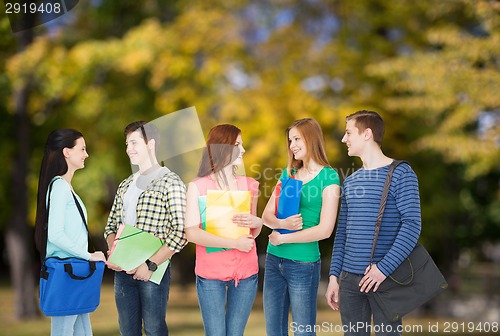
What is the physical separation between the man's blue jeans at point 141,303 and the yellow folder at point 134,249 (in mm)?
89

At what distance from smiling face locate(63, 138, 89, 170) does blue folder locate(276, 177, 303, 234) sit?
4.58ft

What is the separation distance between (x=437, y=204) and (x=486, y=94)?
24.1 ft

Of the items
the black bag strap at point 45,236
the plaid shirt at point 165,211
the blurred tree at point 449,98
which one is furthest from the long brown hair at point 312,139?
the blurred tree at point 449,98

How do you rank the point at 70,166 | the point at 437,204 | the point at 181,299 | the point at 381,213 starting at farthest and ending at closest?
the point at 181,299 → the point at 437,204 → the point at 70,166 → the point at 381,213

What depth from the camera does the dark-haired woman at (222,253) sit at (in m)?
4.47

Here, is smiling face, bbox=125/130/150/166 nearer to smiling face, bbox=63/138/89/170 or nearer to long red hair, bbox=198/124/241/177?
smiling face, bbox=63/138/89/170

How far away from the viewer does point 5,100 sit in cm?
1661

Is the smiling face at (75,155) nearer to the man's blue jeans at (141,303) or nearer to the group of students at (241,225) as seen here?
the group of students at (241,225)

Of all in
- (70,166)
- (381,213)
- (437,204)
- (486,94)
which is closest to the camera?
(381,213)

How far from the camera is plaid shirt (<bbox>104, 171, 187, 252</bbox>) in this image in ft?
14.9

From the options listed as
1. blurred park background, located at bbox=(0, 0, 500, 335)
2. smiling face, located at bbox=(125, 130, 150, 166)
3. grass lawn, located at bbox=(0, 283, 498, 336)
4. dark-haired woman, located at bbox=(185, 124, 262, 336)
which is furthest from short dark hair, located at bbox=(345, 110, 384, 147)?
blurred park background, located at bbox=(0, 0, 500, 335)

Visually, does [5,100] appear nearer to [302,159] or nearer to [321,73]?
[321,73]

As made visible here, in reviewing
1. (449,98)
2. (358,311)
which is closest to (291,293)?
(358,311)

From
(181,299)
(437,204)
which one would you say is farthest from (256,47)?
(181,299)
